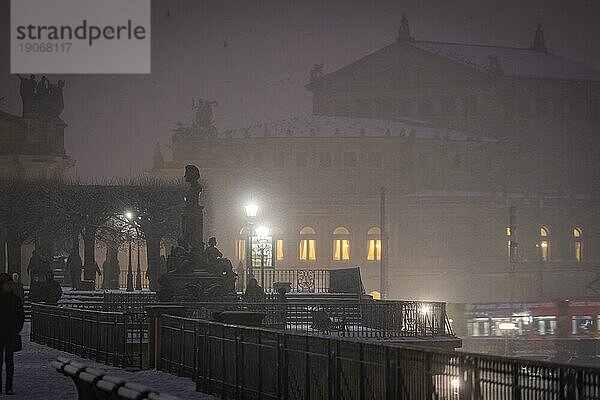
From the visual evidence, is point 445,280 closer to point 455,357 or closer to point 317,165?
point 317,165

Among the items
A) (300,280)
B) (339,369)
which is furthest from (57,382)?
(300,280)

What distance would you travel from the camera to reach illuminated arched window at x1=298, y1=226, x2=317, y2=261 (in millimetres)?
108438

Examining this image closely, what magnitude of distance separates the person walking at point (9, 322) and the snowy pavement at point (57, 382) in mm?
448

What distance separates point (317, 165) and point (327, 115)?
11060 millimetres

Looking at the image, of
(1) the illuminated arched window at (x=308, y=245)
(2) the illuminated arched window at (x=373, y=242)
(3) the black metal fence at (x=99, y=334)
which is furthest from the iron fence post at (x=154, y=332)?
(1) the illuminated arched window at (x=308, y=245)

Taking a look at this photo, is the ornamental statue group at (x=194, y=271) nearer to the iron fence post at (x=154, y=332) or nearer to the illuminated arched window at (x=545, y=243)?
the iron fence post at (x=154, y=332)

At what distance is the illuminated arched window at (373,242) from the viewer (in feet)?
354

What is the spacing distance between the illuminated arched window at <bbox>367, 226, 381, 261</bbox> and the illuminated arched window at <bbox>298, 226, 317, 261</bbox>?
3949mm

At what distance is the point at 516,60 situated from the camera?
13200cm

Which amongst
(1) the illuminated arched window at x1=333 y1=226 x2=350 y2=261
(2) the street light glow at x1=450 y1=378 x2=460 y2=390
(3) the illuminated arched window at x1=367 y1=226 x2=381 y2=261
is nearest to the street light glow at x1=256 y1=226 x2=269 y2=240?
(1) the illuminated arched window at x1=333 y1=226 x2=350 y2=261

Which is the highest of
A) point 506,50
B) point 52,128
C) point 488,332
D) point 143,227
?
point 506,50

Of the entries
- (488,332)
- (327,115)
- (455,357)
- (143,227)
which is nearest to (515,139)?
(327,115)

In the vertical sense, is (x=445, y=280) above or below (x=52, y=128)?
below

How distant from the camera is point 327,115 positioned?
122m
